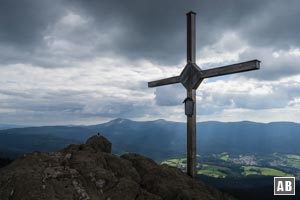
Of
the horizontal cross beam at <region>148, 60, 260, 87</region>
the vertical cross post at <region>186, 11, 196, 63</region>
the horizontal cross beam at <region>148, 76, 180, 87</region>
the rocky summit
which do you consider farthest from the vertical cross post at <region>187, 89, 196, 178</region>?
the vertical cross post at <region>186, 11, 196, 63</region>

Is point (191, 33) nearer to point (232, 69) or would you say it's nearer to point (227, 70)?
point (227, 70)

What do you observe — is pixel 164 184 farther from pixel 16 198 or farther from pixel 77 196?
pixel 16 198

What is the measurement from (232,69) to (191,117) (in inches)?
106

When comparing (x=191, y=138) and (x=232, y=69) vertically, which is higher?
(x=232, y=69)

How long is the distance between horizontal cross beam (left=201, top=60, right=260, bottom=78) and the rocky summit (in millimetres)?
4261

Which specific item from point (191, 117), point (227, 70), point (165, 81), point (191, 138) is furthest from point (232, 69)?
point (165, 81)

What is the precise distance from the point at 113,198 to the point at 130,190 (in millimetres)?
629

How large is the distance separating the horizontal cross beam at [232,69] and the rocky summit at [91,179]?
4.26 metres

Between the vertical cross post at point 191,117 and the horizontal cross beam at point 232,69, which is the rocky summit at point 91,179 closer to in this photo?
the vertical cross post at point 191,117

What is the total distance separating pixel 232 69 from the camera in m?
11.3

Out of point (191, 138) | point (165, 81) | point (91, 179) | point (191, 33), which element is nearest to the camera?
point (91, 179)

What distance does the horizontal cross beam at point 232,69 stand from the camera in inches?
406

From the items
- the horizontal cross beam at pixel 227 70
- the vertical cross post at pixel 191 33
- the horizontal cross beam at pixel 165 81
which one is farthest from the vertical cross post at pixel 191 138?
the vertical cross post at pixel 191 33

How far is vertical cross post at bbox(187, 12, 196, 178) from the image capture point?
12314mm
